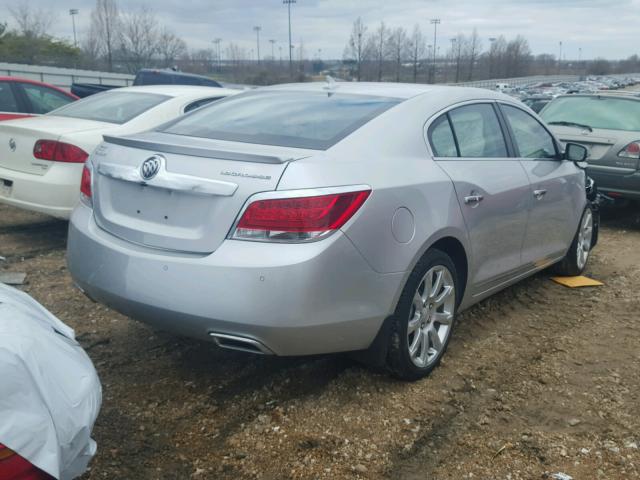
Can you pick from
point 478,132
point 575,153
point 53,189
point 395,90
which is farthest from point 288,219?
point 53,189

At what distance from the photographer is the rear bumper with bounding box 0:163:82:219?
18.8 ft

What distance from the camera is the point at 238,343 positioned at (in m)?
2.95

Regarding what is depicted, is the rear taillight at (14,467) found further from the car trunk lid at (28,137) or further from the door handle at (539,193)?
the car trunk lid at (28,137)

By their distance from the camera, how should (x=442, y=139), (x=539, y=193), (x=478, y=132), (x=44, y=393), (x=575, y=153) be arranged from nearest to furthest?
1. (x=44, y=393)
2. (x=442, y=139)
3. (x=478, y=132)
4. (x=539, y=193)
5. (x=575, y=153)

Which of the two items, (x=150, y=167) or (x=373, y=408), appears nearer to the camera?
(x=150, y=167)

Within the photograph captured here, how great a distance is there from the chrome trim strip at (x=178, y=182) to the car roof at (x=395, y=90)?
134 cm

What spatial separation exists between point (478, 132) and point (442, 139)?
52 cm

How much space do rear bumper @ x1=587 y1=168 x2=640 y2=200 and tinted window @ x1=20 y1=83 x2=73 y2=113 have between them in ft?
21.6

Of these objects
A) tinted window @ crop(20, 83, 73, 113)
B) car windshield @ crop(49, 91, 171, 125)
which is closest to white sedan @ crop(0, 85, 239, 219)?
car windshield @ crop(49, 91, 171, 125)

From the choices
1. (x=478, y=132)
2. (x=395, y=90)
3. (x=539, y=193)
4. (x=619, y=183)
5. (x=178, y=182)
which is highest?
(x=395, y=90)

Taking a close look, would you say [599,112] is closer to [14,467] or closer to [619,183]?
[619,183]

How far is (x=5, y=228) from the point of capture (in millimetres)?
6840

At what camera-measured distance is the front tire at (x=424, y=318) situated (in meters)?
3.33

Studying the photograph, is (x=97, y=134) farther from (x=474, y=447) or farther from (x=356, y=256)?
(x=474, y=447)
